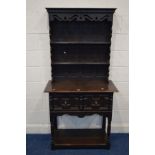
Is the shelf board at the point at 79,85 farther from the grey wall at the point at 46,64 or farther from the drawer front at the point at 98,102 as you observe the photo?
the grey wall at the point at 46,64

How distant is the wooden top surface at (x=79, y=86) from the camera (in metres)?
2.82

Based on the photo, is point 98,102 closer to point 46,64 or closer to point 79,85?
point 79,85

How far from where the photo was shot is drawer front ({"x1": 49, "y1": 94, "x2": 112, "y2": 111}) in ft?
9.36

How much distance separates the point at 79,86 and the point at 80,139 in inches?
30.9

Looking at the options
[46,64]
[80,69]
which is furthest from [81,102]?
[46,64]

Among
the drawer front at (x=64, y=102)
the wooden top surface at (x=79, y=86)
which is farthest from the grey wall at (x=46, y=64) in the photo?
the drawer front at (x=64, y=102)

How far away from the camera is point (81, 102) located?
9.42 feet

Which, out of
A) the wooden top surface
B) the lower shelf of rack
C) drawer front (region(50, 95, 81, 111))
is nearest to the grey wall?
the lower shelf of rack

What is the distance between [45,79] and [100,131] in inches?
A: 44.8
